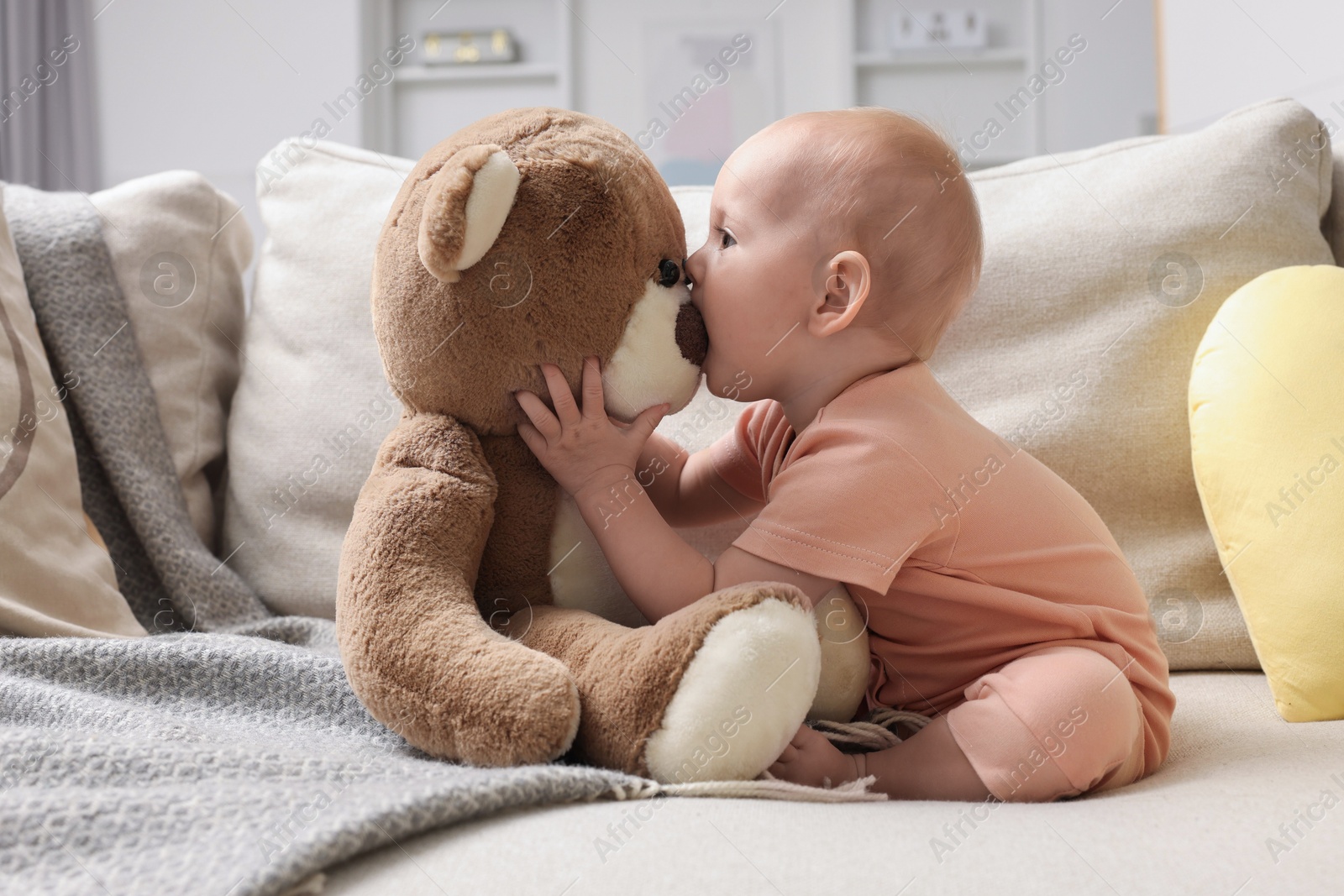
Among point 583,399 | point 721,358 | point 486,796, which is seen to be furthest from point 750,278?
point 486,796

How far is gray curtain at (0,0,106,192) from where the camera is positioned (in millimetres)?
3148


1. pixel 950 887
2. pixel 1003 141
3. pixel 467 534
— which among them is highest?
pixel 1003 141

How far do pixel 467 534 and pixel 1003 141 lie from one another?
3128 millimetres

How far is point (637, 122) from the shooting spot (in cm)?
348

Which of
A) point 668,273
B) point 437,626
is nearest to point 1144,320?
point 668,273

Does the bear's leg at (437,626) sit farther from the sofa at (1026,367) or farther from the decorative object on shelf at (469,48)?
the decorative object on shelf at (469,48)

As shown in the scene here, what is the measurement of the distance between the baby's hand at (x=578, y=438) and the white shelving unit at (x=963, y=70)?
291 centimetres

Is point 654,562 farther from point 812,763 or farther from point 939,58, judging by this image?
point 939,58

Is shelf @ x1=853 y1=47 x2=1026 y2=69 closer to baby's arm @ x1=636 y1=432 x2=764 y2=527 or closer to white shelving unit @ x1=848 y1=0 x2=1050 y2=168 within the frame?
white shelving unit @ x1=848 y1=0 x2=1050 y2=168

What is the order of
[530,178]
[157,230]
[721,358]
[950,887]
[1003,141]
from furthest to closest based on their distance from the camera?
[1003,141], [157,230], [721,358], [530,178], [950,887]

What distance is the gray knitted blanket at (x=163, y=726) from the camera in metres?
0.55

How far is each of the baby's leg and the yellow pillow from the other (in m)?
0.21

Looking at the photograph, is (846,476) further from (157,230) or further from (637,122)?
(637,122)

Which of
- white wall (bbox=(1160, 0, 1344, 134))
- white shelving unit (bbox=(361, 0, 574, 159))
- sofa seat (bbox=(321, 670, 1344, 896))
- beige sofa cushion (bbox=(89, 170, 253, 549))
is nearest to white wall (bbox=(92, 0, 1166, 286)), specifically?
white shelving unit (bbox=(361, 0, 574, 159))
